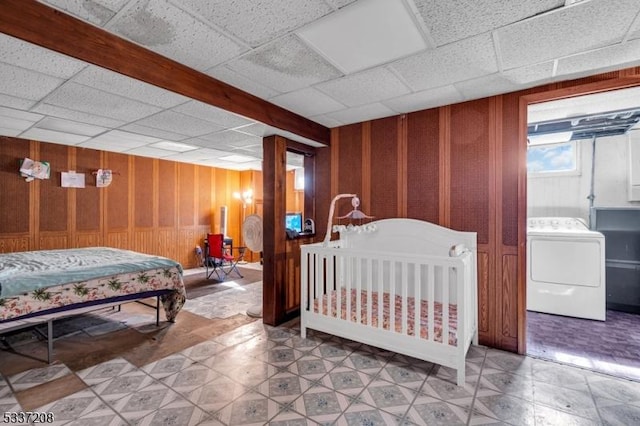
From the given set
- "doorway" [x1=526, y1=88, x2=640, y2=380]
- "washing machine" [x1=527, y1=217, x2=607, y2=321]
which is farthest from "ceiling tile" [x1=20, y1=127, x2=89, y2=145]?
"washing machine" [x1=527, y1=217, x2=607, y2=321]

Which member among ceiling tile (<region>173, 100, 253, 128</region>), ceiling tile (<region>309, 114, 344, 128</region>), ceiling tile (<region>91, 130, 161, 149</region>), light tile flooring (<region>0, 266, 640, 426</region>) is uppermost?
ceiling tile (<region>309, 114, 344, 128</region>)

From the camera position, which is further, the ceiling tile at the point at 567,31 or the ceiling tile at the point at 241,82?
the ceiling tile at the point at 241,82

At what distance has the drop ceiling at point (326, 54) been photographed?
66.4 inches

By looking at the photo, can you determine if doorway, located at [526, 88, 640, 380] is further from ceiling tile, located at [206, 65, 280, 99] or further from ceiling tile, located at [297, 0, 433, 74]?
ceiling tile, located at [206, 65, 280, 99]

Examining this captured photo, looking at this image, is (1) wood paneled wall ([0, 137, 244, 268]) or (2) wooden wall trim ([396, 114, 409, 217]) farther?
(1) wood paneled wall ([0, 137, 244, 268])

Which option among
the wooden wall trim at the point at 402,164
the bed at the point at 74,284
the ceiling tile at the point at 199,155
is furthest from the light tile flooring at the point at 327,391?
the ceiling tile at the point at 199,155

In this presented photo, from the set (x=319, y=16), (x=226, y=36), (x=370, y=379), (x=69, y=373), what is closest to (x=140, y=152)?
(x=69, y=373)

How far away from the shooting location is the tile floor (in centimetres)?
190

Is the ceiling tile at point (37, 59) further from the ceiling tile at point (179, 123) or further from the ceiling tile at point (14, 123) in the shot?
the ceiling tile at point (14, 123)

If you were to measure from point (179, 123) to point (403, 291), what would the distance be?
302 centimetres

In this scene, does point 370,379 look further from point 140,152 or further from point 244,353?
point 140,152

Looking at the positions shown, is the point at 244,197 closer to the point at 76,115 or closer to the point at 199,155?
the point at 199,155

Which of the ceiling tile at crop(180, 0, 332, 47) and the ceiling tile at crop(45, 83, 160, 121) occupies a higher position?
the ceiling tile at crop(180, 0, 332, 47)

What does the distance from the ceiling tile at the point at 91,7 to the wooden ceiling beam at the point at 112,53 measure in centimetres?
8
